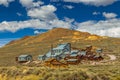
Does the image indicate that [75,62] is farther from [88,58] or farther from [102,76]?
[102,76]

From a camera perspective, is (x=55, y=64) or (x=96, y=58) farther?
(x=96, y=58)

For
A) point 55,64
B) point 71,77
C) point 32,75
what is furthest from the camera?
point 55,64

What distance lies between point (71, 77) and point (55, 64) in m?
17.8

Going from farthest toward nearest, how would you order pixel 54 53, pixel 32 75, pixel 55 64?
pixel 54 53, pixel 55 64, pixel 32 75

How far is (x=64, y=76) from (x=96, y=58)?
2180 inches

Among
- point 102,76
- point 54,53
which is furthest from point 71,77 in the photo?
point 54,53

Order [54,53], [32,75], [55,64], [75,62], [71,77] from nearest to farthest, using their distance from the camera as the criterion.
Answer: [71,77], [32,75], [55,64], [75,62], [54,53]

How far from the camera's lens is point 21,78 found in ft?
147

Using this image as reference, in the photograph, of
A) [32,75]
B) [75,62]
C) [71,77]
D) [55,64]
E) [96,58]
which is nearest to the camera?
[71,77]

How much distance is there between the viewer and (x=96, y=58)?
95812 mm

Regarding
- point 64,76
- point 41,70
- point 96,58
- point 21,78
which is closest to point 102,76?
point 64,76

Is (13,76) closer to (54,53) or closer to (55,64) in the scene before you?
(55,64)

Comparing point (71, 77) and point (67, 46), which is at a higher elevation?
point (67, 46)

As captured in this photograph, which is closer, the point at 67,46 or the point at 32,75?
the point at 32,75
